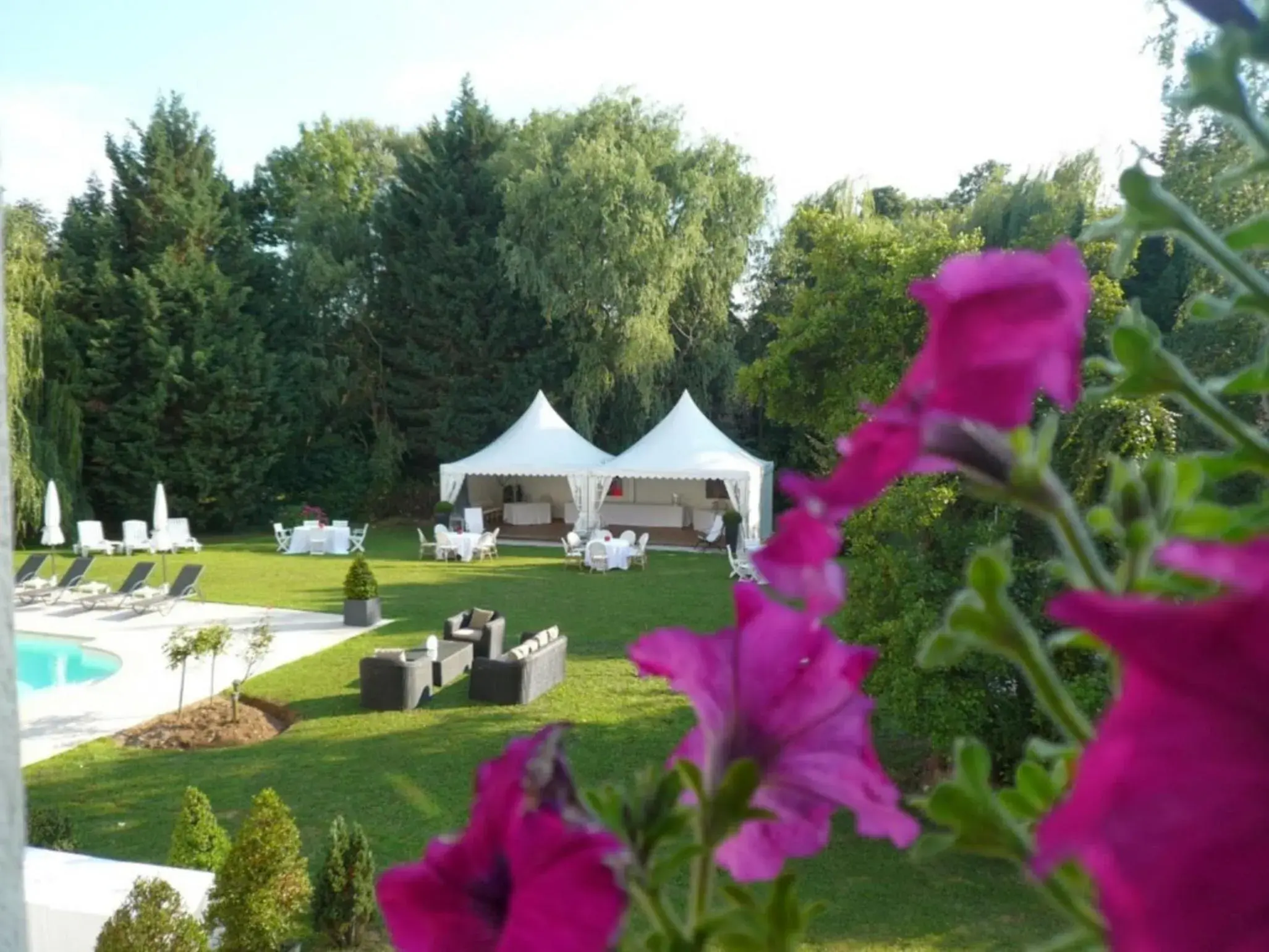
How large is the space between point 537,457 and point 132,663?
985 centimetres

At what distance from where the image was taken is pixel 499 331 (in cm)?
2397

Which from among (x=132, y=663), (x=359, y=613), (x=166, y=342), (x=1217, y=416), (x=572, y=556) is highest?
(x=166, y=342)

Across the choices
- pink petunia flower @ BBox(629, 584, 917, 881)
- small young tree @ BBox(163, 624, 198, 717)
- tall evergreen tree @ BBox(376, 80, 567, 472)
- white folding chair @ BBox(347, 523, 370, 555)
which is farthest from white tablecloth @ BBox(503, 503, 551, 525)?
pink petunia flower @ BBox(629, 584, 917, 881)

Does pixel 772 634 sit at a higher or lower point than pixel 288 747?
higher

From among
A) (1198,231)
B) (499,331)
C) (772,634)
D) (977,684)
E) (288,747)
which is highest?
(499,331)

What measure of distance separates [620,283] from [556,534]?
571cm

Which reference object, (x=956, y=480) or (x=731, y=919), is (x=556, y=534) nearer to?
→ (x=956, y=480)

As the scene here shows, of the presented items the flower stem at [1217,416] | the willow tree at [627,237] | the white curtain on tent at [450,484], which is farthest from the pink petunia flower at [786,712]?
the willow tree at [627,237]

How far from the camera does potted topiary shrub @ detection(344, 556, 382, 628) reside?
39.1ft

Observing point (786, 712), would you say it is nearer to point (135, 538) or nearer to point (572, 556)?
point (572, 556)

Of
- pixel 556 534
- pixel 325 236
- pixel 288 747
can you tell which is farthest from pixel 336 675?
pixel 325 236

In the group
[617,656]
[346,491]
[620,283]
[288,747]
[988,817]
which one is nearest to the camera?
[988,817]

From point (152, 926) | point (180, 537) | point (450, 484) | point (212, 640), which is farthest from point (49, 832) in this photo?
point (180, 537)

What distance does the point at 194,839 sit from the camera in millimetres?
4867
